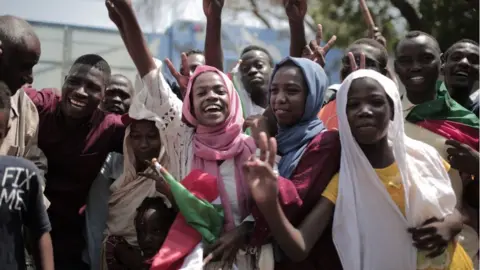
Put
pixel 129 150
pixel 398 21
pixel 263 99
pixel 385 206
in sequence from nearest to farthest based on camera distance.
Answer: pixel 385 206
pixel 129 150
pixel 263 99
pixel 398 21

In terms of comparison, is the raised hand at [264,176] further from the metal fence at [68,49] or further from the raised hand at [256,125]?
the metal fence at [68,49]

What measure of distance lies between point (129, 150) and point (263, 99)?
1.29 meters

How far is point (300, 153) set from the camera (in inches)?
123

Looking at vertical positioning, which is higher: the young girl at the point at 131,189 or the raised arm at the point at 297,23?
the raised arm at the point at 297,23

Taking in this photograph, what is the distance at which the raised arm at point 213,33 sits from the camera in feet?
12.6

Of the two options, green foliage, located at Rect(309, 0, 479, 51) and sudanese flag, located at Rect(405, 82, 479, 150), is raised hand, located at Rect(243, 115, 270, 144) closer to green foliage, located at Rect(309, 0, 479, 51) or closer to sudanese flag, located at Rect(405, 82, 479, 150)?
sudanese flag, located at Rect(405, 82, 479, 150)

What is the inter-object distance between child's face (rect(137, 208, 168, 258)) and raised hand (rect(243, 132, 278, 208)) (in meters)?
0.95

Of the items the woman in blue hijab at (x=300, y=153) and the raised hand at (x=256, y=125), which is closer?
the woman in blue hijab at (x=300, y=153)

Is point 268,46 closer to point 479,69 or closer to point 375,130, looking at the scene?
point 479,69

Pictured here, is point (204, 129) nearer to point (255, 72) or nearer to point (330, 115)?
point (330, 115)

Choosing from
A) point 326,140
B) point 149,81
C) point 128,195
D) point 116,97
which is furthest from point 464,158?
point 116,97

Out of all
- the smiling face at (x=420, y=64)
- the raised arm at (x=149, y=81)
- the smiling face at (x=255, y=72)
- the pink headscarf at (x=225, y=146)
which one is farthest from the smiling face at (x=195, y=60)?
the smiling face at (x=420, y=64)

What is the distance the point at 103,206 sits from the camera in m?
3.97

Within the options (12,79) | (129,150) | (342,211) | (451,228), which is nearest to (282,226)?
(342,211)
